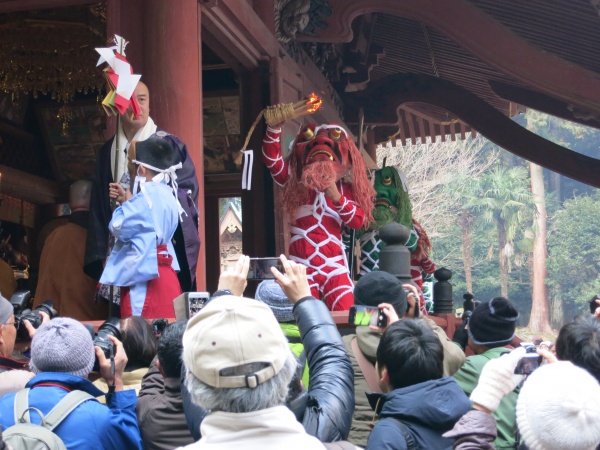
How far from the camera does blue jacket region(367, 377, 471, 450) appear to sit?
7.82 ft

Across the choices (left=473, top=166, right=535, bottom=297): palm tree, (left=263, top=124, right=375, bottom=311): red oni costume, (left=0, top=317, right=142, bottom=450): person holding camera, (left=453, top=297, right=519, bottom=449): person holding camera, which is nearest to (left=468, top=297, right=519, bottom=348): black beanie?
(left=453, top=297, right=519, bottom=449): person holding camera

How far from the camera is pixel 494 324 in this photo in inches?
124

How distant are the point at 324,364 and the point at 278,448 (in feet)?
1.67

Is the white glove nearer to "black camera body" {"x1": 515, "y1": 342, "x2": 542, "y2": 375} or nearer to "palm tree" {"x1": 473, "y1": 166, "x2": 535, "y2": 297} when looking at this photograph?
"black camera body" {"x1": 515, "y1": 342, "x2": 542, "y2": 375}

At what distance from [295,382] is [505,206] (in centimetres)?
Answer: 3612

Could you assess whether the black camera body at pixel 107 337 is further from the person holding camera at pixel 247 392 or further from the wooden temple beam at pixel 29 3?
the wooden temple beam at pixel 29 3

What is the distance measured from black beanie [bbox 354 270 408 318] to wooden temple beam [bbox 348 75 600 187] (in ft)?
20.8

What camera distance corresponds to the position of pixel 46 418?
2.45 meters

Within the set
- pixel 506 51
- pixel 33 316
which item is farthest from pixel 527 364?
pixel 506 51

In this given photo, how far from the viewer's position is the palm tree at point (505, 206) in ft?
122

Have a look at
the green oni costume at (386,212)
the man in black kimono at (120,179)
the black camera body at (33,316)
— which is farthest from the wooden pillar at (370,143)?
the black camera body at (33,316)

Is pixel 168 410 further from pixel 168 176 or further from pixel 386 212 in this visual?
pixel 386 212

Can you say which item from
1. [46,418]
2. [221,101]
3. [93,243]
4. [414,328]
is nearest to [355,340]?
[414,328]

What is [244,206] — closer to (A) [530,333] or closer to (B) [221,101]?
(B) [221,101]
